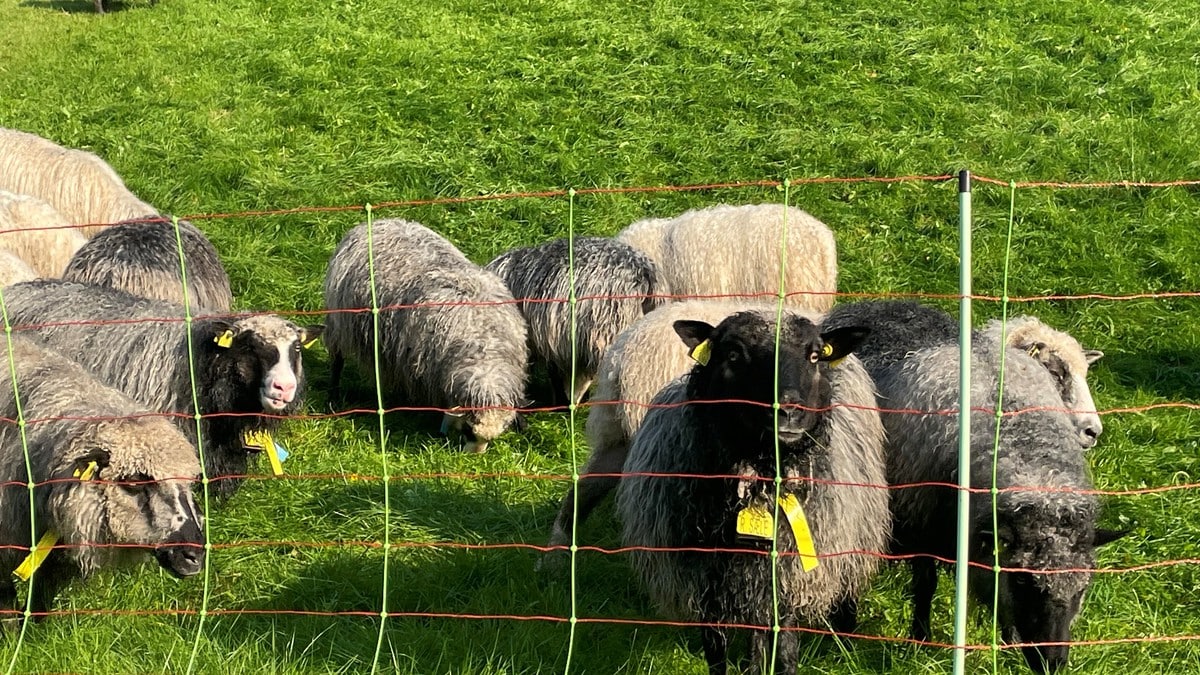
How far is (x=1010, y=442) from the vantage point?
4.84 m

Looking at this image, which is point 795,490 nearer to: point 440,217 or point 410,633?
point 410,633

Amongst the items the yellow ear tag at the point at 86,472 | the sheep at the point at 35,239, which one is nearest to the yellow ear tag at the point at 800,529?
the yellow ear tag at the point at 86,472

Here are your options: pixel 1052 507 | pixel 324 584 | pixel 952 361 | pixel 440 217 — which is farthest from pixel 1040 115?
pixel 324 584

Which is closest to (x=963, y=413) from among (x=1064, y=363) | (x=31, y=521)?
(x=1064, y=363)

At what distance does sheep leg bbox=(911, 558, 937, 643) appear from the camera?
5062mm

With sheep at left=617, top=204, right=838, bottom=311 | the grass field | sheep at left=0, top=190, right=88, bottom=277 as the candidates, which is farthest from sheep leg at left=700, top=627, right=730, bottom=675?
sheep at left=0, top=190, right=88, bottom=277

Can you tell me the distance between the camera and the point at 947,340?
5.67 metres

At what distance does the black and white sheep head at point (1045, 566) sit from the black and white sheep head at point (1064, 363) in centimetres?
140

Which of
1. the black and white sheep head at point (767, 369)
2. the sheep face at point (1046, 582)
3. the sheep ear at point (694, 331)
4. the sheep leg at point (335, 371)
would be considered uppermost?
the sheep ear at point (694, 331)

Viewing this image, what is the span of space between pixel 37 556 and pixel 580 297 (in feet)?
11.9

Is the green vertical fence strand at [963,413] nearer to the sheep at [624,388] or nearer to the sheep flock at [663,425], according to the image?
the sheep flock at [663,425]

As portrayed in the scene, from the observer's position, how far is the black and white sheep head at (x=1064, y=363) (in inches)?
240

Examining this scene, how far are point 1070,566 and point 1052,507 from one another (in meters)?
0.22

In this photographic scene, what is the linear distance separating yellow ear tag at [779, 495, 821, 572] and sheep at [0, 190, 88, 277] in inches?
232
